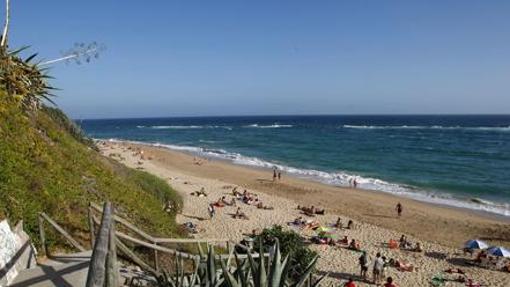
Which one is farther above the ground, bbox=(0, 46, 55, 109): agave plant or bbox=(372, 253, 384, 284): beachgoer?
bbox=(0, 46, 55, 109): agave plant

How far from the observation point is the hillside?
798 centimetres

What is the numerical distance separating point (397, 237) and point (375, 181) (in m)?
17.6

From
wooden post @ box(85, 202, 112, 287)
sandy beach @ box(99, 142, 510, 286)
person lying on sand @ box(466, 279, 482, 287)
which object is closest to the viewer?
wooden post @ box(85, 202, 112, 287)

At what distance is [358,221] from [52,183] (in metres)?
21.0

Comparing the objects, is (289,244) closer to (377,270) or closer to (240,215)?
(377,270)

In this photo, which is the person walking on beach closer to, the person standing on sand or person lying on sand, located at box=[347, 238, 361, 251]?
the person standing on sand

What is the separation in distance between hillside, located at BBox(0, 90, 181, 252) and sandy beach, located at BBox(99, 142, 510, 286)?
29.4 feet

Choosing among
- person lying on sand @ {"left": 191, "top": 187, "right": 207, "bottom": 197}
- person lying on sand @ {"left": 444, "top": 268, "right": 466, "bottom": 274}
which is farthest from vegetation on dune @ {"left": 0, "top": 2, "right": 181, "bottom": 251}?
person lying on sand @ {"left": 191, "top": 187, "right": 207, "bottom": 197}

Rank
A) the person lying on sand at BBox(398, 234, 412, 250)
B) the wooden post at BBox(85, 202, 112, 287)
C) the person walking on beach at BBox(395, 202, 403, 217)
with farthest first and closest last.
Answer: the person walking on beach at BBox(395, 202, 403, 217) → the person lying on sand at BBox(398, 234, 412, 250) → the wooden post at BBox(85, 202, 112, 287)

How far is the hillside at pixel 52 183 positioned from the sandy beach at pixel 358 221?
8969mm

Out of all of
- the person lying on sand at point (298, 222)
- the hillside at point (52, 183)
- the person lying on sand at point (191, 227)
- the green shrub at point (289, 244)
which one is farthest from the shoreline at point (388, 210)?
the hillside at point (52, 183)

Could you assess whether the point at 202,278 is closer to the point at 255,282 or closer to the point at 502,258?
the point at 255,282

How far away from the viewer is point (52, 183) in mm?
9383

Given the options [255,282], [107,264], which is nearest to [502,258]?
[255,282]
